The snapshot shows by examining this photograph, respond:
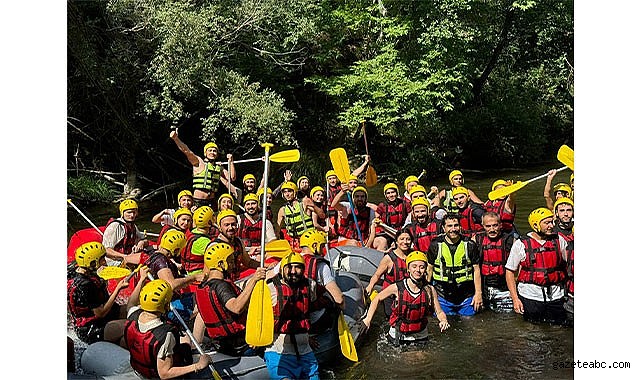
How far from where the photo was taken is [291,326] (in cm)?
434

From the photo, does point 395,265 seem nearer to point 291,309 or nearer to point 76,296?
point 291,309

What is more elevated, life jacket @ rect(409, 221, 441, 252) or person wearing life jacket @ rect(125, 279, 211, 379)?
life jacket @ rect(409, 221, 441, 252)

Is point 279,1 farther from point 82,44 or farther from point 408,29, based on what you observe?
point 82,44

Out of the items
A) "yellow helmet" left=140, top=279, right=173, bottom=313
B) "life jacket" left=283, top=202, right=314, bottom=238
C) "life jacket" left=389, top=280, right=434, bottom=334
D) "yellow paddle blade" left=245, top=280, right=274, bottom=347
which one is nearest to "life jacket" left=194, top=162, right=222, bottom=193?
"life jacket" left=283, top=202, right=314, bottom=238

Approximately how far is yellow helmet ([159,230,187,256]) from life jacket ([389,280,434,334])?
173 cm

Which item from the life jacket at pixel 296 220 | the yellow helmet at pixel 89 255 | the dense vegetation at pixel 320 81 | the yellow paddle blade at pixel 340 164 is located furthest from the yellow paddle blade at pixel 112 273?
the dense vegetation at pixel 320 81

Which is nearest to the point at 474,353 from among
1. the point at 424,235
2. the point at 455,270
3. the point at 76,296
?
the point at 455,270

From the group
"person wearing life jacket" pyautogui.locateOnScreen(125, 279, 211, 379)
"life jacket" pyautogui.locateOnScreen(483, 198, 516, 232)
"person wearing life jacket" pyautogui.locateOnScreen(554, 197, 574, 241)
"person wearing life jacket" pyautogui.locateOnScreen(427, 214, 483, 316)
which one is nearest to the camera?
"person wearing life jacket" pyautogui.locateOnScreen(125, 279, 211, 379)

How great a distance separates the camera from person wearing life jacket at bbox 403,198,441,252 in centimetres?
627

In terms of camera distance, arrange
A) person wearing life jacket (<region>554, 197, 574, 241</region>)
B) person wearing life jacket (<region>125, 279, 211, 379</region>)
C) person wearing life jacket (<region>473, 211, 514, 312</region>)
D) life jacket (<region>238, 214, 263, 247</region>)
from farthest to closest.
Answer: life jacket (<region>238, 214, 263, 247</region>), person wearing life jacket (<region>473, 211, 514, 312</region>), person wearing life jacket (<region>554, 197, 574, 241</region>), person wearing life jacket (<region>125, 279, 211, 379</region>)

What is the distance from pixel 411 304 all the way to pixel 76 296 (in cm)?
244

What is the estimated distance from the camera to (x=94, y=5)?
11188 mm

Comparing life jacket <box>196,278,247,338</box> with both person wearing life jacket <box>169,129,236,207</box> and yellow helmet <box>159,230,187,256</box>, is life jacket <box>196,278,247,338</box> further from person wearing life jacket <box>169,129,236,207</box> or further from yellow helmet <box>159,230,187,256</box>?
person wearing life jacket <box>169,129,236,207</box>

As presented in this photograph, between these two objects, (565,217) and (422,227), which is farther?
(422,227)
